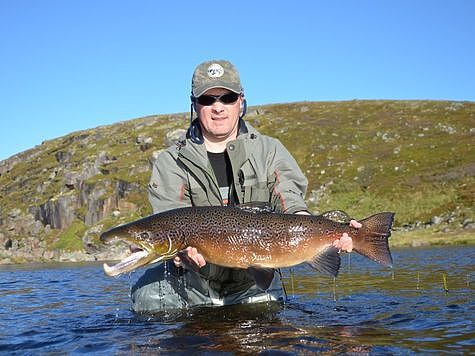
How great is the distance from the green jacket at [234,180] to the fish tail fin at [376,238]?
1.37m

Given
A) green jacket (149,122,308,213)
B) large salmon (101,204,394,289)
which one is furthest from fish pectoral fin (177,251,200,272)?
green jacket (149,122,308,213)

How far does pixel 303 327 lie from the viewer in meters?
6.33

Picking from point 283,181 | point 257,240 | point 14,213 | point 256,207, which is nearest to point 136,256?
point 257,240

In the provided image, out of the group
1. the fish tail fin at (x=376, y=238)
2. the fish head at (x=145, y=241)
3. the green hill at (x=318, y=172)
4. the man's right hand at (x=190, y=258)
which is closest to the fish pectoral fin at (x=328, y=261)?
the fish tail fin at (x=376, y=238)

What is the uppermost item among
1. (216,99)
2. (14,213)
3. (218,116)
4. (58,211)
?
(14,213)

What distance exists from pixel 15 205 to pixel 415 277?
69040 millimetres

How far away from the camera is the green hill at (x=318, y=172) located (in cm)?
4700

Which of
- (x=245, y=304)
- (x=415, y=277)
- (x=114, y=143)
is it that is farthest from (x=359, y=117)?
(x=245, y=304)

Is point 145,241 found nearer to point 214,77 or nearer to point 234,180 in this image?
point 234,180

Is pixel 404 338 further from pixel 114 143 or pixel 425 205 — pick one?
pixel 114 143

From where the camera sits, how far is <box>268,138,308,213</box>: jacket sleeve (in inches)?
300

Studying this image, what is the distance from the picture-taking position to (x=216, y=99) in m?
7.75

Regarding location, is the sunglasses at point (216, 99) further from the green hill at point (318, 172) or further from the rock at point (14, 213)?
the rock at point (14, 213)

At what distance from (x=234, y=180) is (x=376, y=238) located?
2325 millimetres
